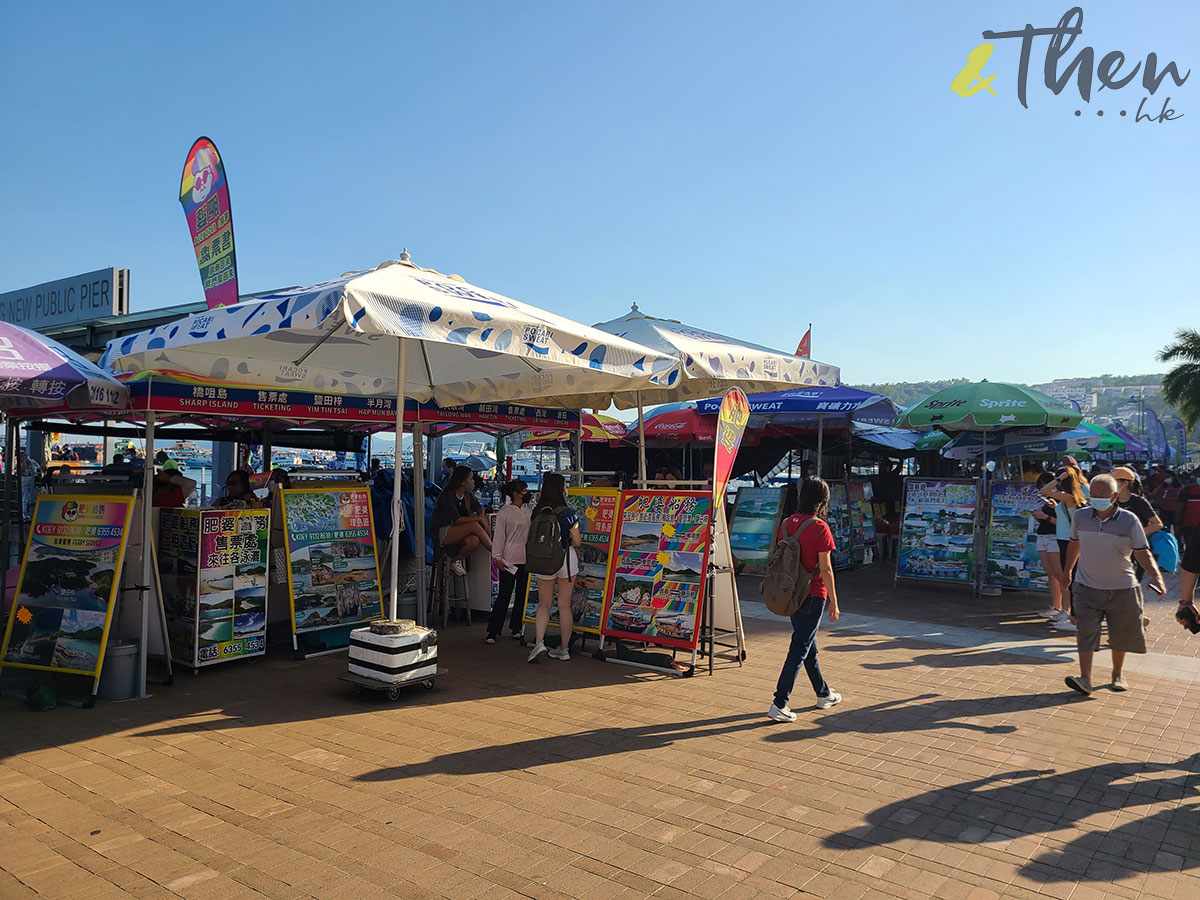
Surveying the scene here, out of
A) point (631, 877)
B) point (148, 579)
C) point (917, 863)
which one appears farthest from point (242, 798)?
point (917, 863)

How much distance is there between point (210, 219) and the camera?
11086 mm

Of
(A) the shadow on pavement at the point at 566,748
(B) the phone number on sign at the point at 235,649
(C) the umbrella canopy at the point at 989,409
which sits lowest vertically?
(A) the shadow on pavement at the point at 566,748

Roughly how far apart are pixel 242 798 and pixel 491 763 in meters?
1.31

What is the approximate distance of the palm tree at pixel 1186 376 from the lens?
148 feet

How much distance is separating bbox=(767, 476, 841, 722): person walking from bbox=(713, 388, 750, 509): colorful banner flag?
1.06 metres

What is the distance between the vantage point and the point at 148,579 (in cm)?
609

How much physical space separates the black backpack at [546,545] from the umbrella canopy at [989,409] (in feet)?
20.1

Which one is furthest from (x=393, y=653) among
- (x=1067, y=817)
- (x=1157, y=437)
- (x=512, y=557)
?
(x=1157, y=437)

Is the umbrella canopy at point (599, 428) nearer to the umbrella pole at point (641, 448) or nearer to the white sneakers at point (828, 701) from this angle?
the umbrella pole at point (641, 448)

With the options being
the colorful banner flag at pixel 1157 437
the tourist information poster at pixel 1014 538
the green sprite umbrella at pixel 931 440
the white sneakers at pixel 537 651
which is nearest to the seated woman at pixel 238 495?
the white sneakers at pixel 537 651

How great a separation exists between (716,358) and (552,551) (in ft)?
7.55

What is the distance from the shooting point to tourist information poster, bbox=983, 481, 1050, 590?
1038 centimetres

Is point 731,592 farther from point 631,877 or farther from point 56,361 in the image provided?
point 56,361

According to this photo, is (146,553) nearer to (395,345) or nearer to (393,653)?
(393,653)
